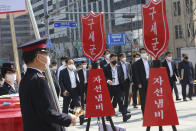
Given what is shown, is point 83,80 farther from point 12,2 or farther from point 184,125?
point 12,2

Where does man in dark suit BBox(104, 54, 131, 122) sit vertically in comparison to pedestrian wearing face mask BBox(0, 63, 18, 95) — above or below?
below

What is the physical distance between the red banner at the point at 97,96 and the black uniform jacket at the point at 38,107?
3906mm

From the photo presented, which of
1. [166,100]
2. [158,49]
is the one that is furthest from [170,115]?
[158,49]

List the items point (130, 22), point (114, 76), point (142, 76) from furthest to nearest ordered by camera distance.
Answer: point (130, 22) < point (114, 76) < point (142, 76)

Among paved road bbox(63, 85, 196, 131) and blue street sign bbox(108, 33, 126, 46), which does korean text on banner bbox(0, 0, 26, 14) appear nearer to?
paved road bbox(63, 85, 196, 131)

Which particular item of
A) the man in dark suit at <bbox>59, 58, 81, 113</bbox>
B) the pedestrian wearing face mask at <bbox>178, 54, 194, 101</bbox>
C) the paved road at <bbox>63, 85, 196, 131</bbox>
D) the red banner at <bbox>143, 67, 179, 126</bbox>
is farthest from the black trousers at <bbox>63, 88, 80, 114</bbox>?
the pedestrian wearing face mask at <bbox>178, 54, 194, 101</bbox>

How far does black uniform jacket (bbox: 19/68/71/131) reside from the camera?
3393 millimetres

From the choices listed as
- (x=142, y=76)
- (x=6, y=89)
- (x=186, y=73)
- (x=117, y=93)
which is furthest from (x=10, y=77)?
(x=186, y=73)

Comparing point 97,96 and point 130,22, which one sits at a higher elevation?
point 130,22

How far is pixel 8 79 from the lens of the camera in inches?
248

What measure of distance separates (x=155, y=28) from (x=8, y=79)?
2.54m

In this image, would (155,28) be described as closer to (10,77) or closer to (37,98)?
(10,77)

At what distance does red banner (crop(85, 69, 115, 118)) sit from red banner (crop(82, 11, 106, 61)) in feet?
1.22

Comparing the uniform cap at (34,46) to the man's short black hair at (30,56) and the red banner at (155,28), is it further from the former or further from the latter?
the red banner at (155,28)
